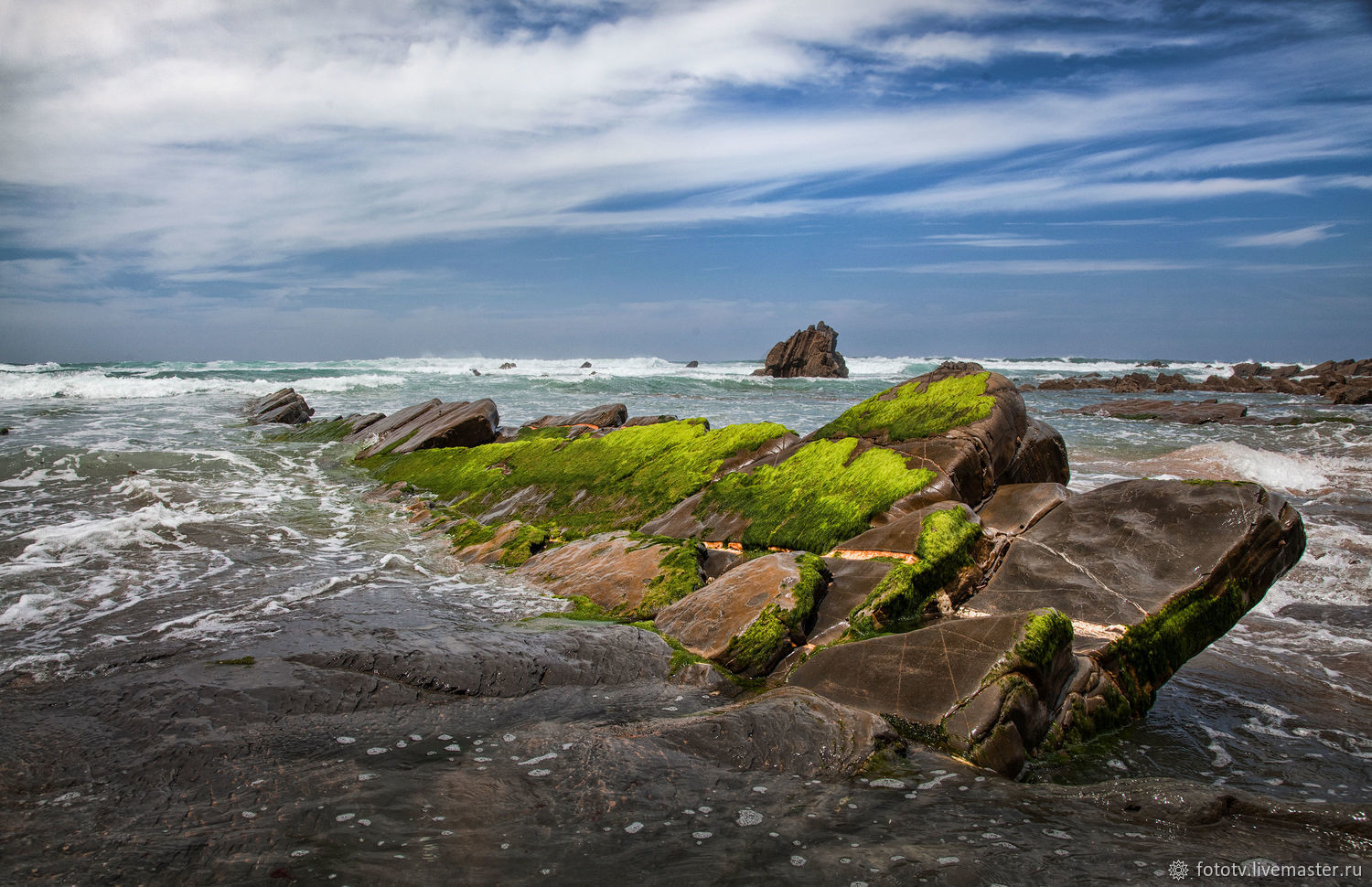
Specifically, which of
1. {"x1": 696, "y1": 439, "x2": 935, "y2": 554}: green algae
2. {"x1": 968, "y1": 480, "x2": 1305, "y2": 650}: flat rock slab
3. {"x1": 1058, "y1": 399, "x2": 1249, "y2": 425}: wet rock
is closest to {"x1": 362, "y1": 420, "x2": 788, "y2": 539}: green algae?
{"x1": 696, "y1": 439, "x2": 935, "y2": 554}: green algae

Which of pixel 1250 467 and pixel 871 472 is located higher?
pixel 871 472

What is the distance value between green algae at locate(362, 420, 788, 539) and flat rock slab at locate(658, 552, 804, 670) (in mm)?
3256

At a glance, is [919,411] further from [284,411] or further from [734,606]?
[284,411]

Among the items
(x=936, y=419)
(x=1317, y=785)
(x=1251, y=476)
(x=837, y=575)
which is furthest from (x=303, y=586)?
(x=1251, y=476)

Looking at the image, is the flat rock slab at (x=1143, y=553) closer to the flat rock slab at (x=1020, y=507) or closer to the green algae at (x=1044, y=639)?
the flat rock slab at (x=1020, y=507)

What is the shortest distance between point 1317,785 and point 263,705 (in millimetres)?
6188

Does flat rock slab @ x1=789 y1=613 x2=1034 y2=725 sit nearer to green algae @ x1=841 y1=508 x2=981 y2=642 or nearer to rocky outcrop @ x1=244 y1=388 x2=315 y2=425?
green algae @ x1=841 y1=508 x2=981 y2=642

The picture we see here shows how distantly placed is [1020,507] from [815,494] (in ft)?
6.97

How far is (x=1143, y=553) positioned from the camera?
5824mm

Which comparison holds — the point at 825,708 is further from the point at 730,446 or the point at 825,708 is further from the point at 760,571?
the point at 730,446

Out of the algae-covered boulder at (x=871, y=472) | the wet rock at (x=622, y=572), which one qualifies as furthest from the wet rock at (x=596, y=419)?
the wet rock at (x=622, y=572)

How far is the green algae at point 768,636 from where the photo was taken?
5.48 metres

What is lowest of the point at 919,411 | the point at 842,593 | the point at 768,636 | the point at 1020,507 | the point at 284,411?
the point at 768,636

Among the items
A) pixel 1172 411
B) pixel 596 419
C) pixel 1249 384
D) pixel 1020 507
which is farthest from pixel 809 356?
pixel 1020 507
